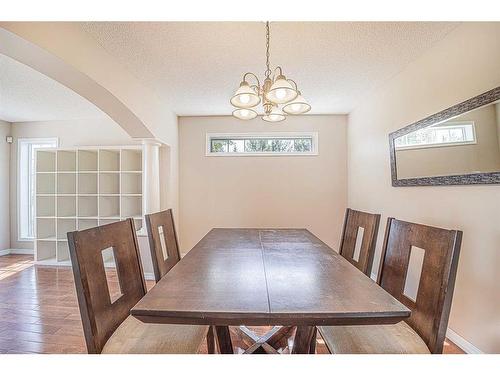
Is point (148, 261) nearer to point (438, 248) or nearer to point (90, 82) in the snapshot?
point (90, 82)

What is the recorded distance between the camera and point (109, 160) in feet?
13.9

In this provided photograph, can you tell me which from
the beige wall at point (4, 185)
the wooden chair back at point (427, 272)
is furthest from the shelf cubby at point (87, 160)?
the wooden chair back at point (427, 272)

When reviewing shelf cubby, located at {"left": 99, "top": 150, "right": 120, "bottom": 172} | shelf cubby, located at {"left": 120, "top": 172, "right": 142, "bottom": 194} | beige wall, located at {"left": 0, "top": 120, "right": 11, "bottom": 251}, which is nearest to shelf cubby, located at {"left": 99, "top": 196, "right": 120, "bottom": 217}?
shelf cubby, located at {"left": 120, "top": 172, "right": 142, "bottom": 194}

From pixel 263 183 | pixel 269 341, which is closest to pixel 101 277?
pixel 269 341

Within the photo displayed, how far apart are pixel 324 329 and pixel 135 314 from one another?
94cm

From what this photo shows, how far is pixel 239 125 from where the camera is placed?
4285mm

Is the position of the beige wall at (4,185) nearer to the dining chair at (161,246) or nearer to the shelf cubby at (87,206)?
the shelf cubby at (87,206)

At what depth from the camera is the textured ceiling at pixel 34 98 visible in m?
2.84

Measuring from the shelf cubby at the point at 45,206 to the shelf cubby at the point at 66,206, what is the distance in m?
0.18

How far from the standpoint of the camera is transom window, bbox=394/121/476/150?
6.09 ft

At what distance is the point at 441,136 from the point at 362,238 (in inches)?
40.2

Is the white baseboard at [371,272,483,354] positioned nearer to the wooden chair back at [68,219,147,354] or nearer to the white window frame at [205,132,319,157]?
the wooden chair back at [68,219,147,354]

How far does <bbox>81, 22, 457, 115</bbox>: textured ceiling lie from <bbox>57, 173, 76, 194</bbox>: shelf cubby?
2.20m

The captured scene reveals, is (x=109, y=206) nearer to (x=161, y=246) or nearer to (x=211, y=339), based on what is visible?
(x=161, y=246)
